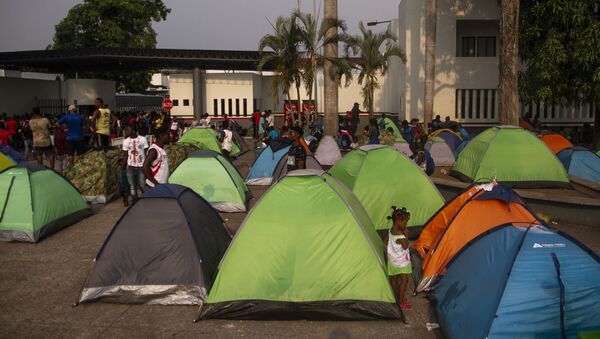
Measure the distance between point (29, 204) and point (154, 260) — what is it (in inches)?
149

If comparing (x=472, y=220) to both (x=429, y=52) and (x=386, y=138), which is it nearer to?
(x=386, y=138)

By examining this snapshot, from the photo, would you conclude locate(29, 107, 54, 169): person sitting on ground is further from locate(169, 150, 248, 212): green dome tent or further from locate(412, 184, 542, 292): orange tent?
locate(412, 184, 542, 292): orange tent

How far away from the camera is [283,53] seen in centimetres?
2278

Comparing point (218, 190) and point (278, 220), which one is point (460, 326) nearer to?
point (278, 220)

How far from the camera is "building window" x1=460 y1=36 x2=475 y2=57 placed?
2758 centimetres

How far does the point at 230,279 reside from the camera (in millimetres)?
6512

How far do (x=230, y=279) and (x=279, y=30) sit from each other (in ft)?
57.1

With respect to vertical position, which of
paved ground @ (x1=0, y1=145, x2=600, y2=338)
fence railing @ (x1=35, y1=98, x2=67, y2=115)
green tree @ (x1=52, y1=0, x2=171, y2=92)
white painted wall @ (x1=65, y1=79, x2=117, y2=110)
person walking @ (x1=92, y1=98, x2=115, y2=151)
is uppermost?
green tree @ (x1=52, y1=0, x2=171, y2=92)

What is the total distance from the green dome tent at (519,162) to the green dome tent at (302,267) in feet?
22.6

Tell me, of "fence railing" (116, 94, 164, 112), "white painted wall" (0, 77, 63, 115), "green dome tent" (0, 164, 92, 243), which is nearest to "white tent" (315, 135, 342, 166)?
"green dome tent" (0, 164, 92, 243)

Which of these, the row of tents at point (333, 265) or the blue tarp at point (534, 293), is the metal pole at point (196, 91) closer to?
the row of tents at point (333, 265)

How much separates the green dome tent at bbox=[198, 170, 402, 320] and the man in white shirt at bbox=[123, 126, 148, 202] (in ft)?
16.1

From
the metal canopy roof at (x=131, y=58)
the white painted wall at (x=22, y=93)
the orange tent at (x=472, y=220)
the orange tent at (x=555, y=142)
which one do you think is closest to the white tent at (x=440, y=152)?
the orange tent at (x=555, y=142)

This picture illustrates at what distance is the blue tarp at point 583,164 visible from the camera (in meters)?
13.9
